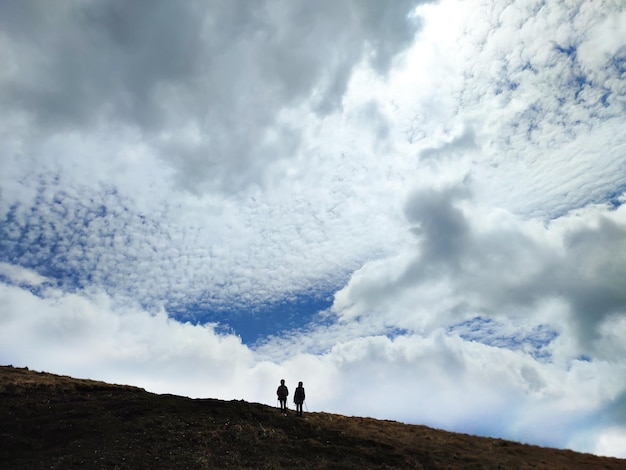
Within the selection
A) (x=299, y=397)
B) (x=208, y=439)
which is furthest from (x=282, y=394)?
(x=208, y=439)

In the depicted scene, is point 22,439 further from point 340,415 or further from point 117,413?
point 340,415

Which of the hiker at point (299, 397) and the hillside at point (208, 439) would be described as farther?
the hiker at point (299, 397)

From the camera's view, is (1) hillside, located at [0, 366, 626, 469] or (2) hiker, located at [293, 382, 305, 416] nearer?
(1) hillside, located at [0, 366, 626, 469]

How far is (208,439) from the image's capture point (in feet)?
99.8

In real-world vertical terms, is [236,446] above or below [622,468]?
above

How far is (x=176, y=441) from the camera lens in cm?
2969

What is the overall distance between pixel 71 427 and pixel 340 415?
19878 millimetres

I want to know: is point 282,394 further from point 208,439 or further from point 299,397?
point 208,439

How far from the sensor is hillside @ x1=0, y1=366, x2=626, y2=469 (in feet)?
89.7

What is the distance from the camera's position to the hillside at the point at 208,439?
2733cm

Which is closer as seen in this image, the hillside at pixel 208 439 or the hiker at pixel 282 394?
the hillside at pixel 208 439

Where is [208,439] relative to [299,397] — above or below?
below

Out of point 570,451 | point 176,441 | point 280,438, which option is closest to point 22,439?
point 176,441

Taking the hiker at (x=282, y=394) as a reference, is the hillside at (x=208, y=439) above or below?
below
